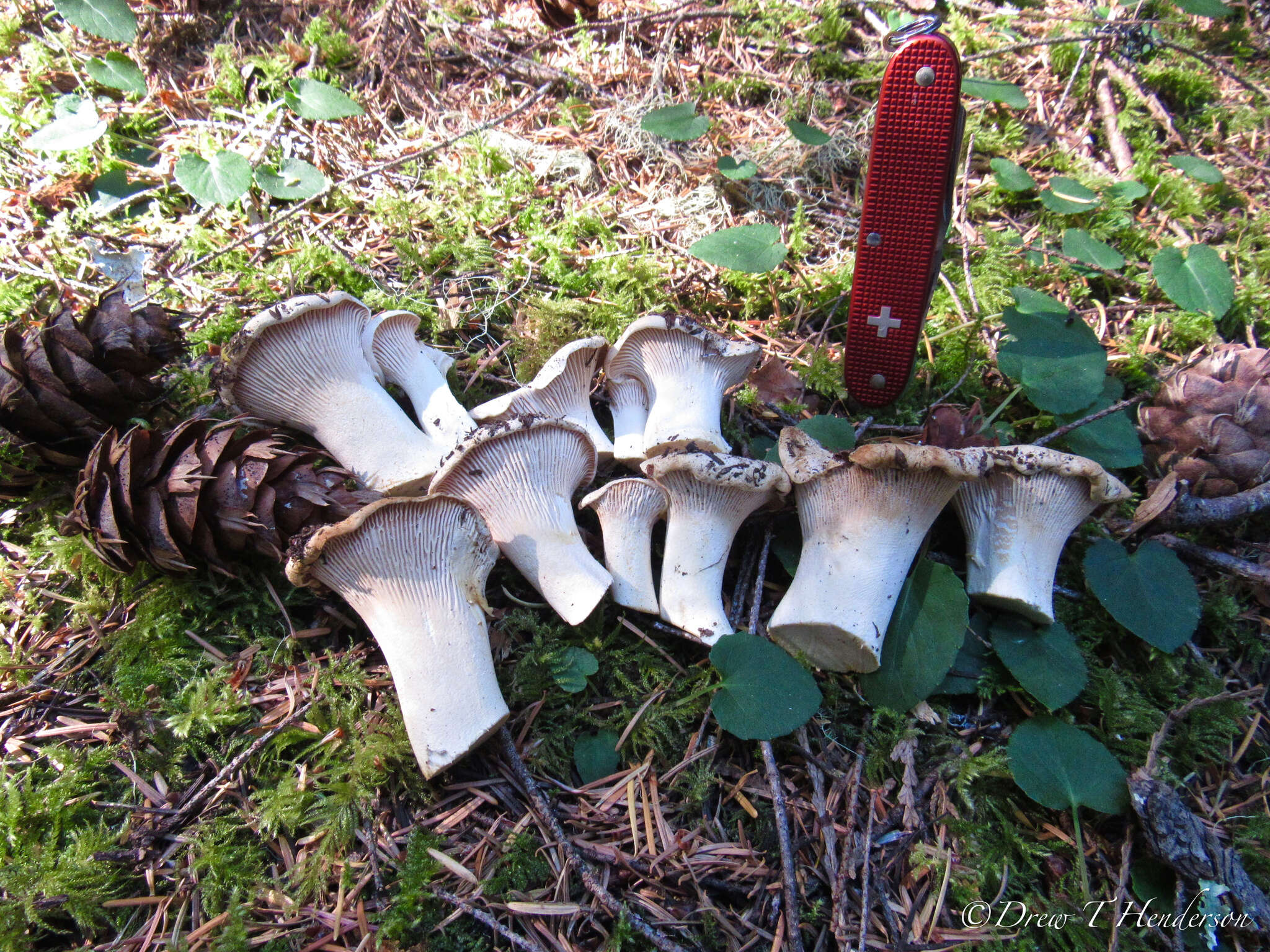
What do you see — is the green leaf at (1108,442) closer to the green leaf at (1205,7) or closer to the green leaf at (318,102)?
the green leaf at (1205,7)

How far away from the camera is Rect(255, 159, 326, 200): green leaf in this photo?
3.14 meters

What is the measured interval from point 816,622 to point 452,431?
142 cm

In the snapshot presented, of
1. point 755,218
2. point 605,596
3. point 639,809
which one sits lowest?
point 639,809

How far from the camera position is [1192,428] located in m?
2.53

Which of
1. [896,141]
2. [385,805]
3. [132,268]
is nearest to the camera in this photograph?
[385,805]

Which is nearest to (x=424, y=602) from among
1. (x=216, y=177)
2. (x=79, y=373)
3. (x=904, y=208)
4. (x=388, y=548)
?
(x=388, y=548)

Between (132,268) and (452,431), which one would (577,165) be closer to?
(452,431)

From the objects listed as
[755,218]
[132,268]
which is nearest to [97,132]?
[132,268]

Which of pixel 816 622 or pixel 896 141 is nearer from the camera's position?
pixel 816 622

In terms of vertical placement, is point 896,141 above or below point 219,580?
above

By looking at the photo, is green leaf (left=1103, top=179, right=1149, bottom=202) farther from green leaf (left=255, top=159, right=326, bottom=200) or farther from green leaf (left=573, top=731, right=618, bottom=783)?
green leaf (left=255, top=159, right=326, bottom=200)

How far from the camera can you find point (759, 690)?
1994mm

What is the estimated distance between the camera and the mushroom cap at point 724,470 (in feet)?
6.95

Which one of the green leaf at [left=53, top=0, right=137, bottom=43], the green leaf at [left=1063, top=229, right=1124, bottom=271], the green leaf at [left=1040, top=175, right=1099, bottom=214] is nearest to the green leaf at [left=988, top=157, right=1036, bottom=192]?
the green leaf at [left=1040, top=175, right=1099, bottom=214]
